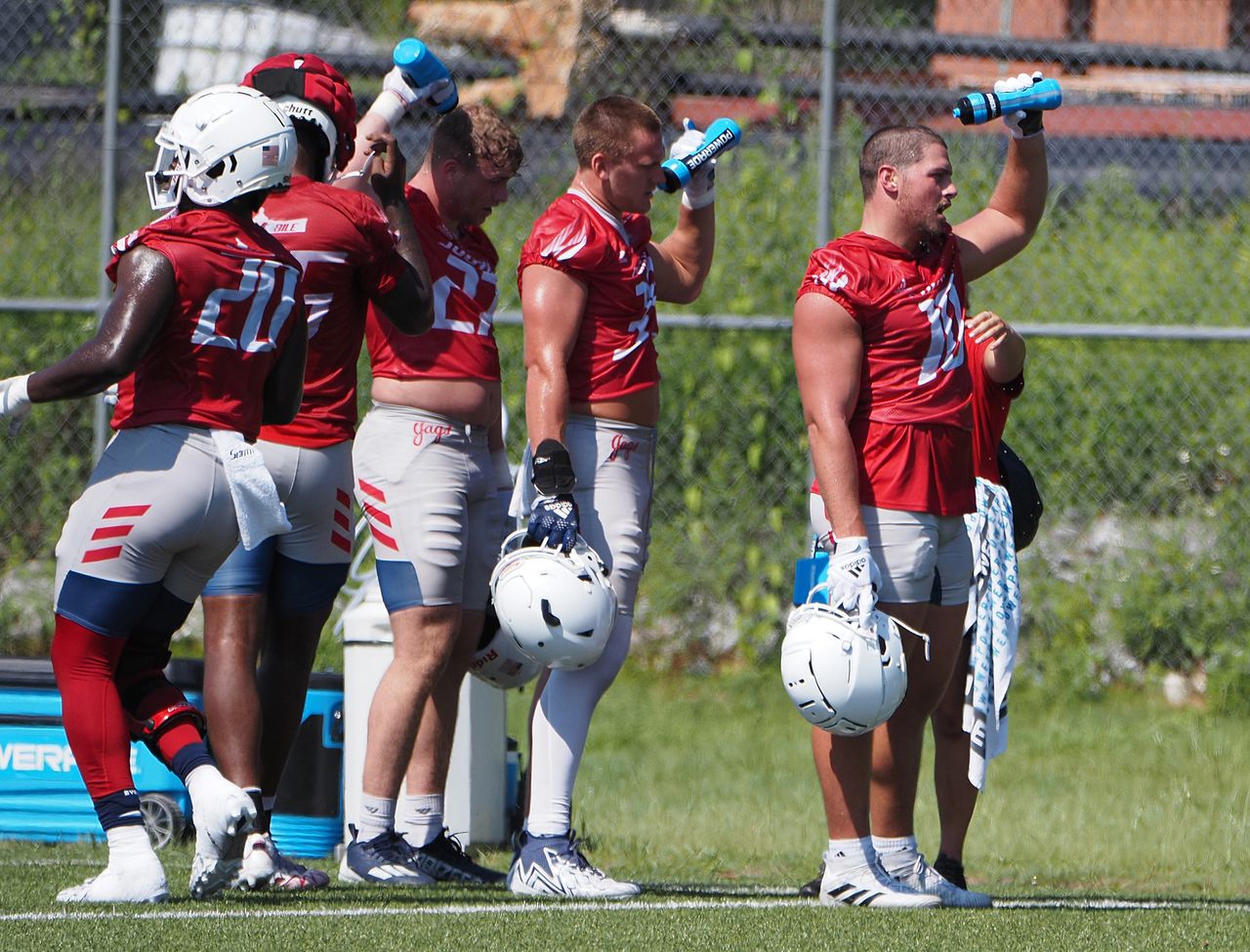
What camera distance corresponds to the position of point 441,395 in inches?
199

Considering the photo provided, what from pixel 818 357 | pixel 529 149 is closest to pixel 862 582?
pixel 818 357

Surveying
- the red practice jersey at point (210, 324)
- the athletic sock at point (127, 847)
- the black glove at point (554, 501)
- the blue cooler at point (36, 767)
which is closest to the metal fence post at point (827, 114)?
the black glove at point (554, 501)

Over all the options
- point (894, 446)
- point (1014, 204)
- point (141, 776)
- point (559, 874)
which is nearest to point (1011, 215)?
point (1014, 204)

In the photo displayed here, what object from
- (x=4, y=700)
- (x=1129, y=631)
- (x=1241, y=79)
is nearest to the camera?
(x=4, y=700)

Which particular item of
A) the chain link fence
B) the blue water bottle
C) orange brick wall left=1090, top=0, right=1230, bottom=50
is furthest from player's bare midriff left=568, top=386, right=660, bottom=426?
orange brick wall left=1090, top=0, right=1230, bottom=50

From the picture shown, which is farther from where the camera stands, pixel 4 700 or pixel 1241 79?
pixel 1241 79

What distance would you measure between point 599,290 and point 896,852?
1714mm

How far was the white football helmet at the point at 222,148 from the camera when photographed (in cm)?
419

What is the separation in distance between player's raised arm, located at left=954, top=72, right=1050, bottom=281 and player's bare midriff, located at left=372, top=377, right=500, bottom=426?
140cm

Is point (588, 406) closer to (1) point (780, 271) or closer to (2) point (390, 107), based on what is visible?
(2) point (390, 107)

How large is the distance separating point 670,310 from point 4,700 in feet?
13.2

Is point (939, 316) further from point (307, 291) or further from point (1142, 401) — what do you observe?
point (1142, 401)

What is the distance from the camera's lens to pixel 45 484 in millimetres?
8875

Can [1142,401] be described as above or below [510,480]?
above
